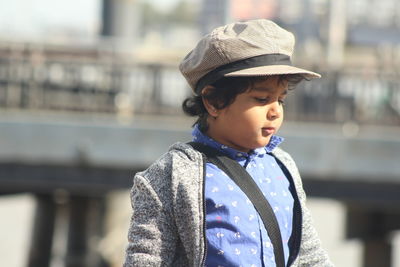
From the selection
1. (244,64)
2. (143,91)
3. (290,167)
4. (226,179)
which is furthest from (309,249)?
(143,91)

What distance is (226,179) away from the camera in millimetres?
2758

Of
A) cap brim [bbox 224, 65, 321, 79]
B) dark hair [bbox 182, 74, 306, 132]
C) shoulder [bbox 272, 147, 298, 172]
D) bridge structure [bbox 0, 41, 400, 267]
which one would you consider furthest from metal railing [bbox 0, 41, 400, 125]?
cap brim [bbox 224, 65, 321, 79]

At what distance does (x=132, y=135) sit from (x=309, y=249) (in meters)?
7.70

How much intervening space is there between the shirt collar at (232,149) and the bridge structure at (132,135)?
7263mm

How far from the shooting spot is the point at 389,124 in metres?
11.5

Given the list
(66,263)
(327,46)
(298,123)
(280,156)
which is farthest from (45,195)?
(280,156)

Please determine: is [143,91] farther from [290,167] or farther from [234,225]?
[234,225]

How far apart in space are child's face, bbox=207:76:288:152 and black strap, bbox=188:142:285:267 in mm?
67

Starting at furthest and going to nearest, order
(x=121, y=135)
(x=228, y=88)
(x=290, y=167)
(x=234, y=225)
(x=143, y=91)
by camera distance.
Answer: (x=143, y=91) → (x=121, y=135) → (x=290, y=167) → (x=228, y=88) → (x=234, y=225)

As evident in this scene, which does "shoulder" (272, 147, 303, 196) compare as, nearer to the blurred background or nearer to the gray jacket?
the gray jacket

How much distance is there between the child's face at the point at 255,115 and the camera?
9.11 feet

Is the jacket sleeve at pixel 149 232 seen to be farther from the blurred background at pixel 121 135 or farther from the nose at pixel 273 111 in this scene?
the blurred background at pixel 121 135

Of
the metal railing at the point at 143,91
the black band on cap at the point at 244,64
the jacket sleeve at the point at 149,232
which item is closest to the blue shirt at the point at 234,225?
the jacket sleeve at the point at 149,232

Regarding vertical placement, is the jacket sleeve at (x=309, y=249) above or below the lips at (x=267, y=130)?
below
